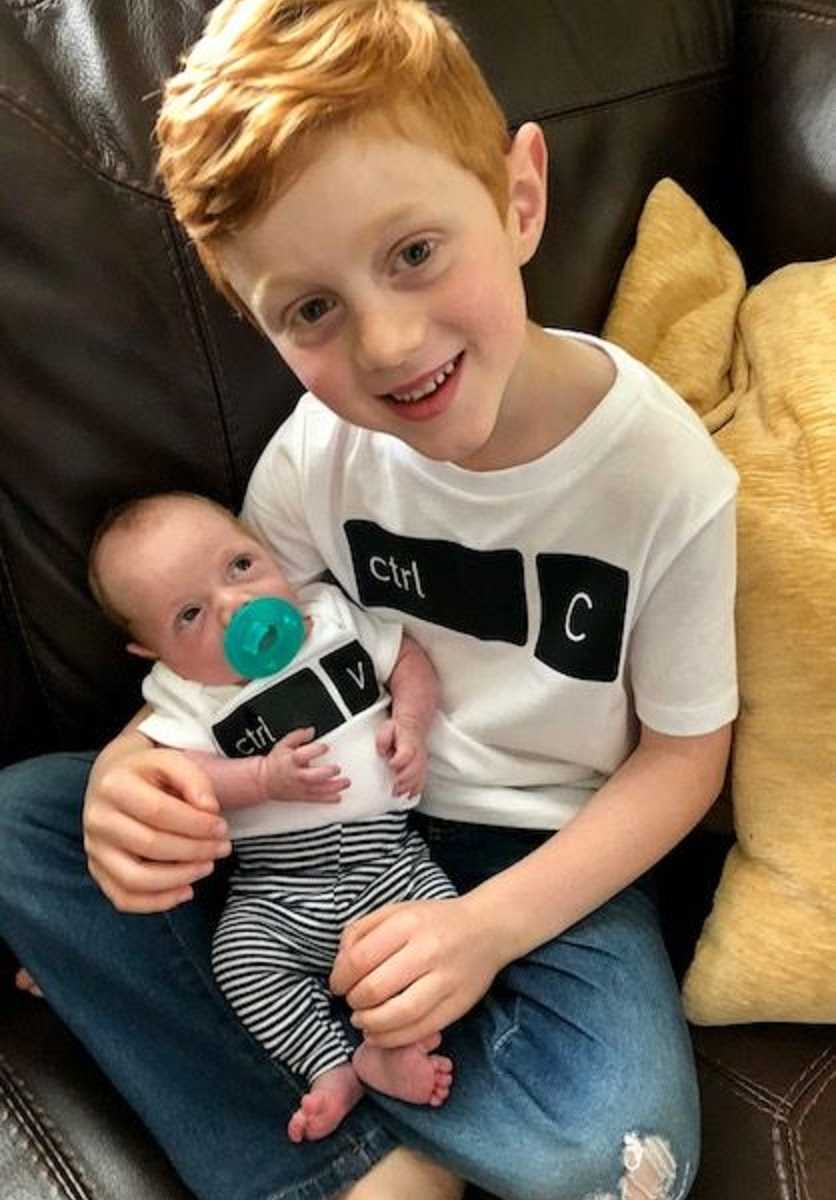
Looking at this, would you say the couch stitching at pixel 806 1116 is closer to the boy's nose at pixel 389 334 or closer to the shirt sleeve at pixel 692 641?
the shirt sleeve at pixel 692 641

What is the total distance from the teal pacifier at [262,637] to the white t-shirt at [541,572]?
67 mm

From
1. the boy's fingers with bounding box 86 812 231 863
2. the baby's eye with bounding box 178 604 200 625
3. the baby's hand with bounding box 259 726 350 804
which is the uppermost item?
the baby's eye with bounding box 178 604 200 625

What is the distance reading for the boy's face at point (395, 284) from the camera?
2.64 ft

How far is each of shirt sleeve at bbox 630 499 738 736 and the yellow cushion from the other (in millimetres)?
34

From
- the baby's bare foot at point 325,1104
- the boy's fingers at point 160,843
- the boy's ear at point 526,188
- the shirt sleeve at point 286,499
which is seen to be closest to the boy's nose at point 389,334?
the boy's ear at point 526,188

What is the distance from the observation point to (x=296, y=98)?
0.80 meters

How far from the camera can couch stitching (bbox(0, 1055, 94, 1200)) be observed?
3.06ft

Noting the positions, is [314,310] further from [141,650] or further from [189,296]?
[141,650]

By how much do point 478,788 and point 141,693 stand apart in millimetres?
259

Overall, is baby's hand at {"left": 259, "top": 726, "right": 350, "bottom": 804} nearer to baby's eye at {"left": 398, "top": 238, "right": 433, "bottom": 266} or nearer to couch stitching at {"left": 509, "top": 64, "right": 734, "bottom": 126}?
baby's eye at {"left": 398, "top": 238, "right": 433, "bottom": 266}

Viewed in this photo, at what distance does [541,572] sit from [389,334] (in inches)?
9.3

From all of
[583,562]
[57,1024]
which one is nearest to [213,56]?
[583,562]

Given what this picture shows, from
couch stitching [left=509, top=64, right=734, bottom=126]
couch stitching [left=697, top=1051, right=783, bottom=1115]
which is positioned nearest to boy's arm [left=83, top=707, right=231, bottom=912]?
couch stitching [left=697, top=1051, right=783, bottom=1115]

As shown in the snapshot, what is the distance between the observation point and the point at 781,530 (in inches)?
39.6
